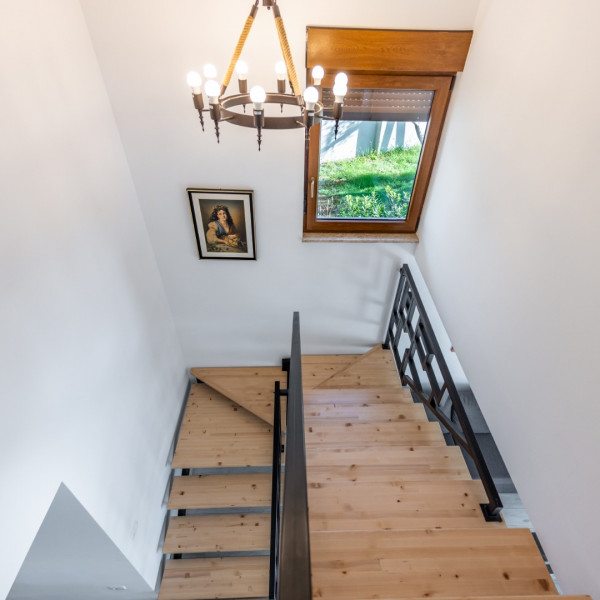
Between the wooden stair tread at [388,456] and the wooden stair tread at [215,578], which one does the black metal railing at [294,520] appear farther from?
the wooden stair tread at [215,578]

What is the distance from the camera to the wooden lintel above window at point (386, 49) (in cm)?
218

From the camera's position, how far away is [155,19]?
6.98 ft

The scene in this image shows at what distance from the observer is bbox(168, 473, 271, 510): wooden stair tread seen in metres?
3.44

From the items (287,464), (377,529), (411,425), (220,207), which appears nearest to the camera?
(287,464)

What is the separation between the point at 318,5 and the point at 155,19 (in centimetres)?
90

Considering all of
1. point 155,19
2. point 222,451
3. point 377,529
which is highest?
point 155,19

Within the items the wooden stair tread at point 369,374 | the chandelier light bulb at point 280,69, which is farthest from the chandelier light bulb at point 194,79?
the wooden stair tread at point 369,374

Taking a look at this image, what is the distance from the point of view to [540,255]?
162 cm

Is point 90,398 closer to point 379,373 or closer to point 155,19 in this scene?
point 155,19

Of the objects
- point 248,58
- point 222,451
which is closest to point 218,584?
point 222,451

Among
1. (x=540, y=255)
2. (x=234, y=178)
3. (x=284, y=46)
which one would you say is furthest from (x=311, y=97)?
(x=234, y=178)

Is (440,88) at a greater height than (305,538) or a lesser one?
greater

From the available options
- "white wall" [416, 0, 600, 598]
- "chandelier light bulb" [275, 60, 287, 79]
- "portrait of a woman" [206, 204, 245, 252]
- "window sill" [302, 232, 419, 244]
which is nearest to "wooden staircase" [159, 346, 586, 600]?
"white wall" [416, 0, 600, 598]

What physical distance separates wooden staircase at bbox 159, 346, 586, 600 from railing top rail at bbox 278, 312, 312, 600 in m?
0.84
